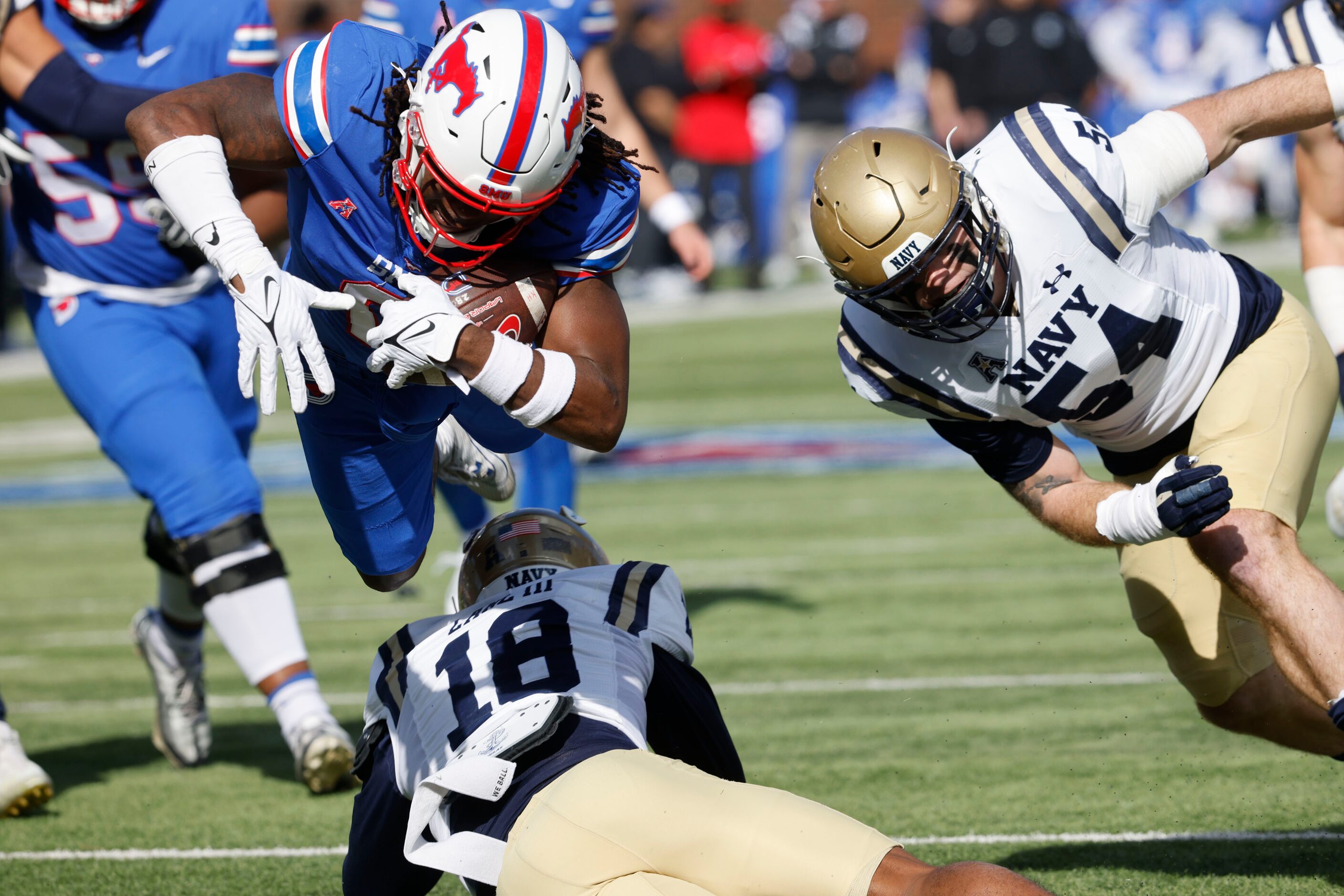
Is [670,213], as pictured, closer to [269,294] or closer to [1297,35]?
[1297,35]

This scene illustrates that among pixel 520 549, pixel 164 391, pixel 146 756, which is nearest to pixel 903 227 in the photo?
pixel 520 549

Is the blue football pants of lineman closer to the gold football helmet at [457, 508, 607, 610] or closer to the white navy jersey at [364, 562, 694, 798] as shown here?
the gold football helmet at [457, 508, 607, 610]

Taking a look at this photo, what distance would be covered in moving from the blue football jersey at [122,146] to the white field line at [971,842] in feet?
5.70

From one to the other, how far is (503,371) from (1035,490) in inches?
49.2

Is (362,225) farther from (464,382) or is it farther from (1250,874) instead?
(1250,874)

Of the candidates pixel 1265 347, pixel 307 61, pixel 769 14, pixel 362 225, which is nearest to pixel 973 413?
pixel 1265 347

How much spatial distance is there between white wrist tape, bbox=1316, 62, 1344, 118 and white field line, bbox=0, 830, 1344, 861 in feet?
5.24

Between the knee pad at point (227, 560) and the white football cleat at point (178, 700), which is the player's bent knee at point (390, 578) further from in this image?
the white football cleat at point (178, 700)

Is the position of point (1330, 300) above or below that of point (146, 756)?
above

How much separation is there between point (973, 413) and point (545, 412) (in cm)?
104

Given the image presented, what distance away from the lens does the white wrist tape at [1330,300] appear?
14.7 feet

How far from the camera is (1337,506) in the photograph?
4.19 metres

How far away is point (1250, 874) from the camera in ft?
10.9

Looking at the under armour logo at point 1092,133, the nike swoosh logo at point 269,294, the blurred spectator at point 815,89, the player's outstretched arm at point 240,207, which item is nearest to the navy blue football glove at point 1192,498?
the under armour logo at point 1092,133
